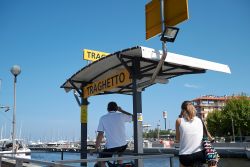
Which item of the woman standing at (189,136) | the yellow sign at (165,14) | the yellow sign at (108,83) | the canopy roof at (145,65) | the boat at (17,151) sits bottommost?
the boat at (17,151)

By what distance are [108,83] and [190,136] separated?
5.24 m

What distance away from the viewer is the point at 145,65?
9.14 meters

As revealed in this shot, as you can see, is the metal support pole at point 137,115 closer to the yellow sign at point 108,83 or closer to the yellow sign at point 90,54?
the yellow sign at point 108,83

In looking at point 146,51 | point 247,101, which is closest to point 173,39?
point 146,51

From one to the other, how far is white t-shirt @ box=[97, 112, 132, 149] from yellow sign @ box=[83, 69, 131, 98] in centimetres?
193

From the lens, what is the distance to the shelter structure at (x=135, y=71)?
26.2 feet

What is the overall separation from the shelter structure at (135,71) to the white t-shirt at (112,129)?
1.20m

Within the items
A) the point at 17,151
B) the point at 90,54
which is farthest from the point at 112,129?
the point at 17,151

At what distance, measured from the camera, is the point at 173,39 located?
6.86 m

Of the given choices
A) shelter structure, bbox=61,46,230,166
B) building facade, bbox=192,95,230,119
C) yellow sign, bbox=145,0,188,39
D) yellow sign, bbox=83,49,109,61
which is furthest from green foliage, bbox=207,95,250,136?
building facade, bbox=192,95,230,119

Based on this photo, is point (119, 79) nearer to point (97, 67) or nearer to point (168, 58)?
point (97, 67)

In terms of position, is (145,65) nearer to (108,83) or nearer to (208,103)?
(108,83)

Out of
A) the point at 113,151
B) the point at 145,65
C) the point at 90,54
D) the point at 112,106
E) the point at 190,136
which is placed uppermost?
the point at 90,54

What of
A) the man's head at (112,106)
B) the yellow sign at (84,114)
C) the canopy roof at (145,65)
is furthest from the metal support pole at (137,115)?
the yellow sign at (84,114)
